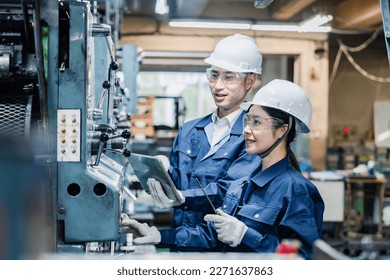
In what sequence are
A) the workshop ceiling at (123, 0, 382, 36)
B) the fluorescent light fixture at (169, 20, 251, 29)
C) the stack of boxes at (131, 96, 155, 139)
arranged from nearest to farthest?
the stack of boxes at (131, 96, 155, 139), the workshop ceiling at (123, 0, 382, 36), the fluorescent light fixture at (169, 20, 251, 29)

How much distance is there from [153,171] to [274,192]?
502 millimetres

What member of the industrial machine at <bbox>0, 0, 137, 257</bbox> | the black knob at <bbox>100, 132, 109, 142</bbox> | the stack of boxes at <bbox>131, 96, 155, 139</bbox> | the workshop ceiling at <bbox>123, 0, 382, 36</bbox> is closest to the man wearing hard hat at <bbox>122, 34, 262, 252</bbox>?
the black knob at <bbox>100, 132, 109, 142</bbox>

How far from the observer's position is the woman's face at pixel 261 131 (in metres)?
2.04

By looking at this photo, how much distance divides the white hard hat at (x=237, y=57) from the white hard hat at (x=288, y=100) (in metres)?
0.41

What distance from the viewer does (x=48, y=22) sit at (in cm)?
173

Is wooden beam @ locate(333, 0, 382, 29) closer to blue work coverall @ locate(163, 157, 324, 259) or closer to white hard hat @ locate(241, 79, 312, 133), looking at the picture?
white hard hat @ locate(241, 79, 312, 133)

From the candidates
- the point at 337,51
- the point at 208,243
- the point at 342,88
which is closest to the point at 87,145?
the point at 208,243

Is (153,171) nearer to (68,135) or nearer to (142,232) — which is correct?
(142,232)

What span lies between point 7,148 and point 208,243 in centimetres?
93

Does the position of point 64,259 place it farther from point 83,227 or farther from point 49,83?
point 49,83

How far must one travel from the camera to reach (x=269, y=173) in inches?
79.8

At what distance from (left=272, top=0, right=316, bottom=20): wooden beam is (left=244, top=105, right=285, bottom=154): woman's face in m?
5.14

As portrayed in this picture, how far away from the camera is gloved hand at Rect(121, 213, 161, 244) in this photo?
7.43 ft

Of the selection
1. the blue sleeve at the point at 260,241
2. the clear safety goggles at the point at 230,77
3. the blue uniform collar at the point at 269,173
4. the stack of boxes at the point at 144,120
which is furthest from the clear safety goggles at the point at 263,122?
the stack of boxes at the point at 144,120
